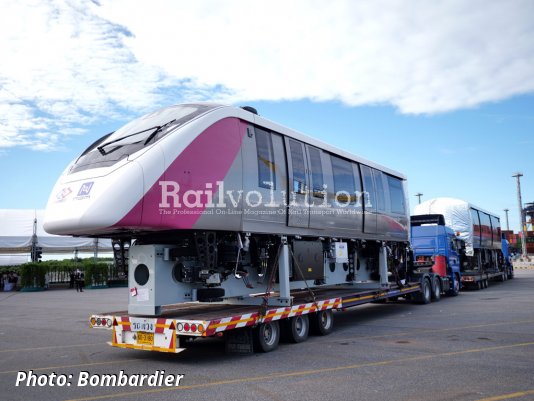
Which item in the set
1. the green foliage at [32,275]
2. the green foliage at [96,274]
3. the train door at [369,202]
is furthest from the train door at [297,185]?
the green foliage at [96,274]

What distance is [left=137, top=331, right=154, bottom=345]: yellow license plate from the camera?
25.0ft

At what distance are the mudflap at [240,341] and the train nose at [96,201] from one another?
9.16 feet

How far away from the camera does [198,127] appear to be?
7758mm

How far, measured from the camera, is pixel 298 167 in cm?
983

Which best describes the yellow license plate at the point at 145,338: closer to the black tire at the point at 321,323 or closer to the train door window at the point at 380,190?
the black tire at the point at 321,323

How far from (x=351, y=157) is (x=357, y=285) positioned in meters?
3.39

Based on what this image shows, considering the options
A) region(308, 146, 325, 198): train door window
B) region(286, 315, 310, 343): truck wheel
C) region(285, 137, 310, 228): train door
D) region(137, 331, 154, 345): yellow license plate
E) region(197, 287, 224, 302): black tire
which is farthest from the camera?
region(308, 146, 325, 198): train door window

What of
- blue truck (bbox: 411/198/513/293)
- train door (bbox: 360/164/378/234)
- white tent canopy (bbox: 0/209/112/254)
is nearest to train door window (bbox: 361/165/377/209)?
train door (bbox: 360/164/378/234)

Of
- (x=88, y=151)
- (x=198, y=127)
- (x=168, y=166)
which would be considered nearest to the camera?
(x=168, y=166)

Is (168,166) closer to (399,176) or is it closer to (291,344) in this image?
(291,344)

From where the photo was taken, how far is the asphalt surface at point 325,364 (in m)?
6.05

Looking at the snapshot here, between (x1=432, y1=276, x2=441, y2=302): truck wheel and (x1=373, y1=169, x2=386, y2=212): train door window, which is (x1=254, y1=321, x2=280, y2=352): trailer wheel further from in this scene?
(x1=432, y1=276, x2=441, y2=302): truck wheel

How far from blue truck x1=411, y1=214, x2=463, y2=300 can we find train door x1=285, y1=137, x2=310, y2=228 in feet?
33.9

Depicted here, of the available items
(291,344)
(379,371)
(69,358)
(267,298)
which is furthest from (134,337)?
(379,371)
